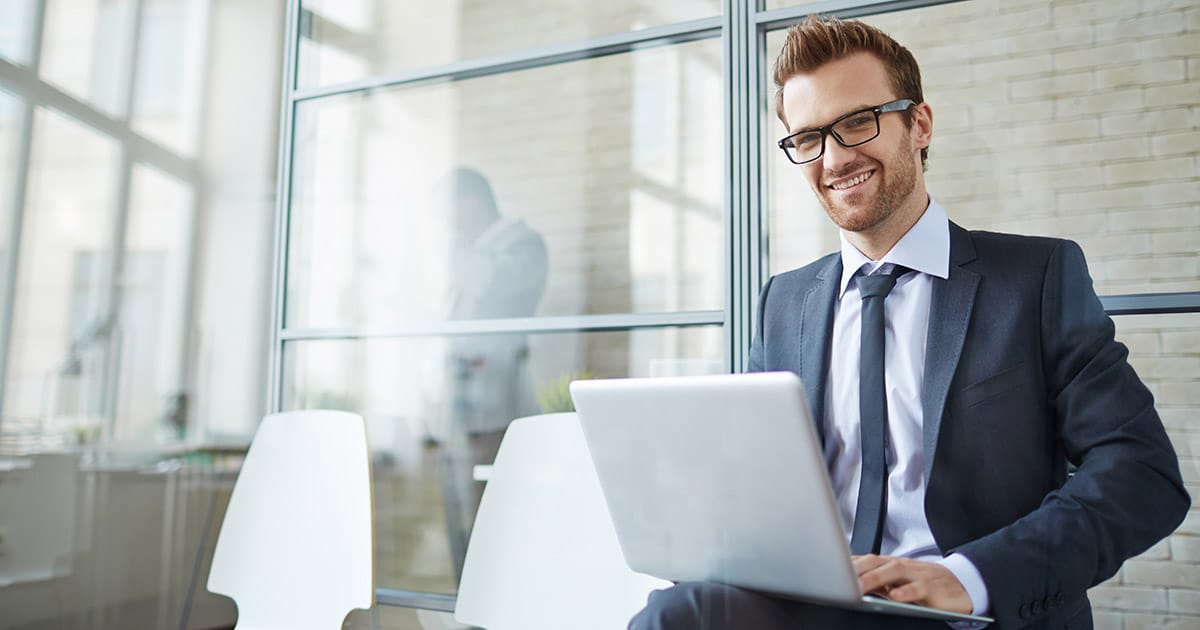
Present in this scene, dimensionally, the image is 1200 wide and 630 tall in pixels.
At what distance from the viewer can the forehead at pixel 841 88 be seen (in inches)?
56.6

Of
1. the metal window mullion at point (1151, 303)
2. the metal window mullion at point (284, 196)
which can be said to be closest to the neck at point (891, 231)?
the metal window mullion at point (1151, 303)

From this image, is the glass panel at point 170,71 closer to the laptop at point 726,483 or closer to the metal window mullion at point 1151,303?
the laptop at point 726,483

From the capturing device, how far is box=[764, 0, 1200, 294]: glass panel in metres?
1.68

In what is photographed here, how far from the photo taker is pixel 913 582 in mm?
1062

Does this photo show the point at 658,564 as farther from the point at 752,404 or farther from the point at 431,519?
the point at 431,519

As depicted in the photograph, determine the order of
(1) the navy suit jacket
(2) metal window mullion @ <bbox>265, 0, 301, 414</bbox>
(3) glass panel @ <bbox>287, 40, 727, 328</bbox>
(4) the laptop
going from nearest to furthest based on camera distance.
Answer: (4) the laptop < (1) the navy suit jacket < (3) glass panel @ <bbox>287, 40, 727, 328</bbox> < (2) metal window mullion @ <bbox>265, 0, 301, 414</bbox>

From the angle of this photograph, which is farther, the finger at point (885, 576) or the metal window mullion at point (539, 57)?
the metal window mullion at point (539, 57)

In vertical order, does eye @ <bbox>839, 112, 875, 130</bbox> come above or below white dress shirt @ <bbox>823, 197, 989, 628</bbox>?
above

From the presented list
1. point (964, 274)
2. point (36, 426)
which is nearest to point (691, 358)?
point (964, 274)

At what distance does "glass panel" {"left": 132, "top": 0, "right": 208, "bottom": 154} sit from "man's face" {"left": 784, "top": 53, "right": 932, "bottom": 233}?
2.67 m

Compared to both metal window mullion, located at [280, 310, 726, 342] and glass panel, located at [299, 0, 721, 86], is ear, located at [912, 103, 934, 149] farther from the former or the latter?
glass panel, located at [299, 0, 721, 86]

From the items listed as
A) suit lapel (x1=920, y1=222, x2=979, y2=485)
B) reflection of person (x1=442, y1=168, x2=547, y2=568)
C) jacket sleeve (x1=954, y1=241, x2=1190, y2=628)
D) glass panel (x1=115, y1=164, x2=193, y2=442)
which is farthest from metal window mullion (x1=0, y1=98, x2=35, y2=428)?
jacket sleeve (x1=954, y1=241, x2=1190, y2=628)

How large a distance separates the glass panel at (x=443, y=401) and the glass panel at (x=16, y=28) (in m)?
1.40

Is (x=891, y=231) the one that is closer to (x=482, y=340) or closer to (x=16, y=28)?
(x=482, y=340)
